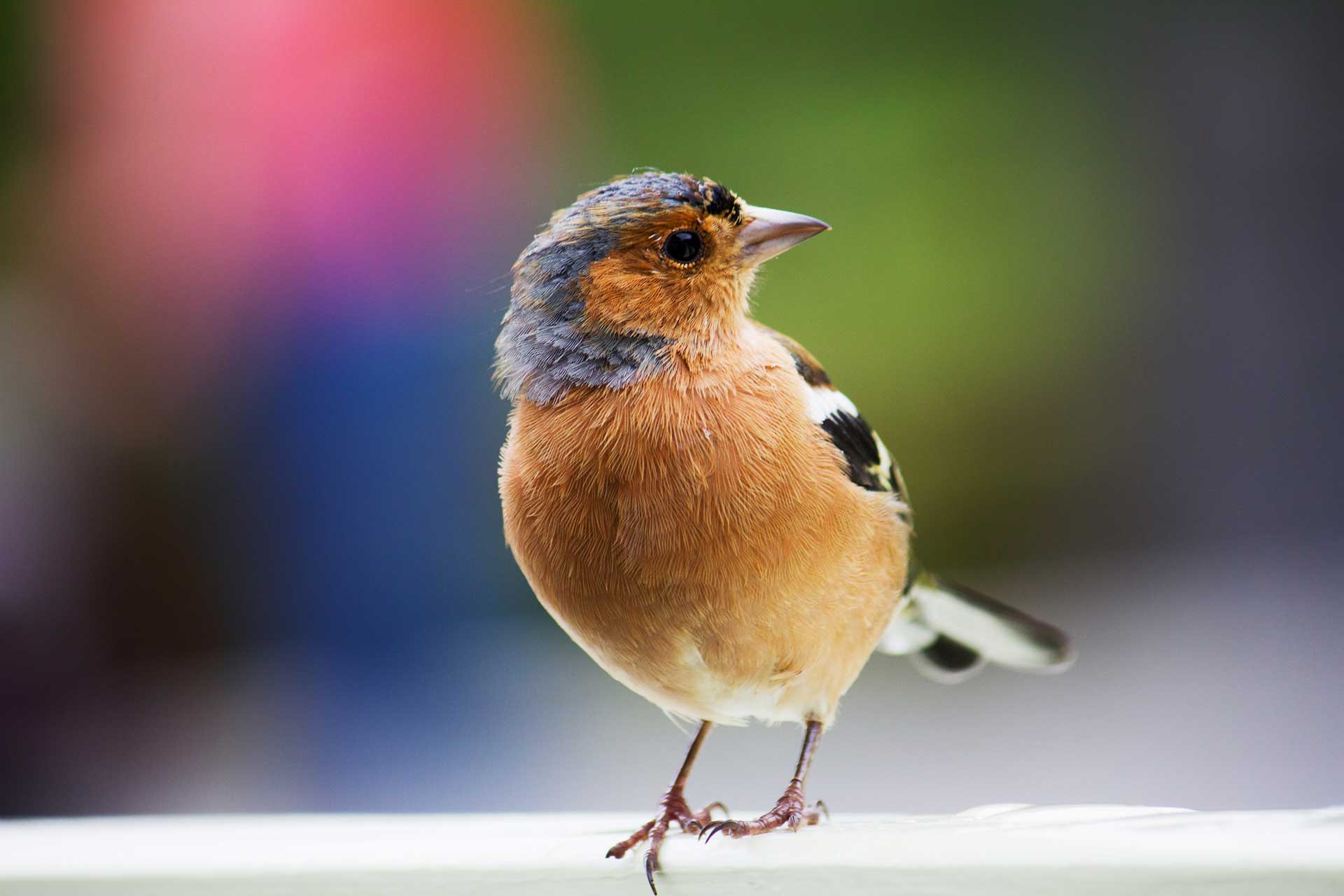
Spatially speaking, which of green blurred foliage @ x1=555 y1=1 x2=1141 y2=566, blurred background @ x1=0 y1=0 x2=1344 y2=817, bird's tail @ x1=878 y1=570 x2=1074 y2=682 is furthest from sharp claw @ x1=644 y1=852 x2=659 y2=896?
green blurred foliage @ x1=555 y1=1 x2=1141 y2=566

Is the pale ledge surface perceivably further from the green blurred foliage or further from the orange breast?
the green blurred foliage

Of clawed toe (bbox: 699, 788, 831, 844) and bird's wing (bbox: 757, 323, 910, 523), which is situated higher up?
bird's wing (bbox: 757, 323, 910, 523)

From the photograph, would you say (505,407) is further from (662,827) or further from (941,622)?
(662,827)

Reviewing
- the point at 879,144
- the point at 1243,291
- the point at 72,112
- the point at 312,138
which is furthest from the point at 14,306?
the point at 1243,291

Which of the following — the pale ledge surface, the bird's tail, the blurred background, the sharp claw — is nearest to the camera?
the pale ledge surface

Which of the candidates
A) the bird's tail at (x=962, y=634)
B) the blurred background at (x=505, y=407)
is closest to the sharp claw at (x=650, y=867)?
the bird's tail at (x=962, y=634)

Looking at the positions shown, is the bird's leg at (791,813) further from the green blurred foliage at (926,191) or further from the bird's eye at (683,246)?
the green blurred foliage at (926,191)
